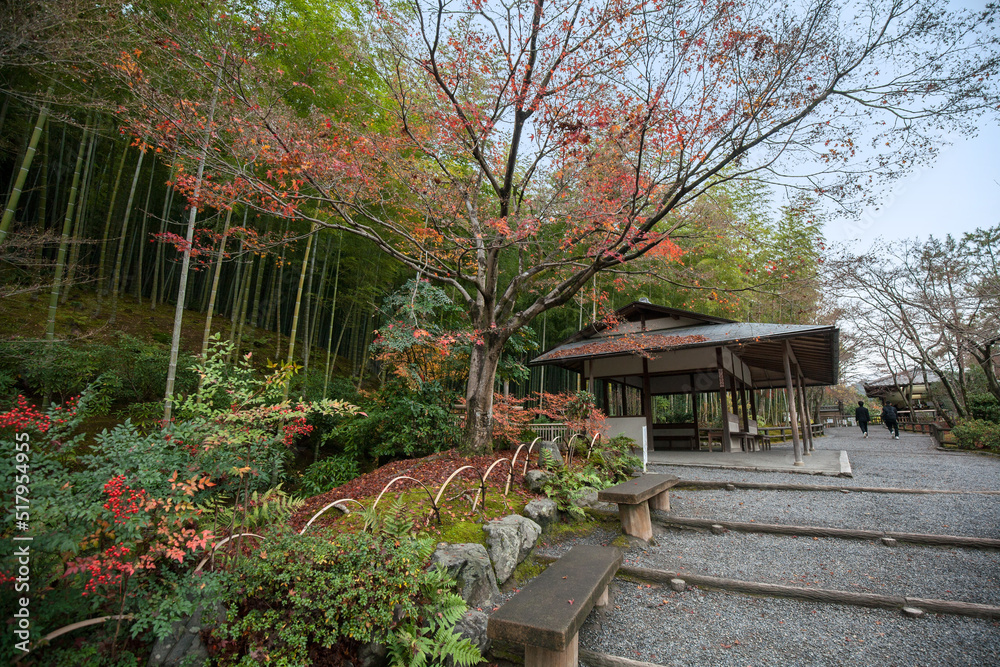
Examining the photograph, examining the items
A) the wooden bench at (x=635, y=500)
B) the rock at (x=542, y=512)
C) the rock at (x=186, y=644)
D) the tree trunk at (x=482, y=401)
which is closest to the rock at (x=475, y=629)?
the rock at (x=186, y=644)

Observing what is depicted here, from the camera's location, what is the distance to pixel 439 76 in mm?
4605

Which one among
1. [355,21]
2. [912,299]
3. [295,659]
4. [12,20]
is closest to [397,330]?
[355,21]

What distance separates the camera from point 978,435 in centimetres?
1009

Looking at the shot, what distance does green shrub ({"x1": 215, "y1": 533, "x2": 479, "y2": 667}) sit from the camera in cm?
184

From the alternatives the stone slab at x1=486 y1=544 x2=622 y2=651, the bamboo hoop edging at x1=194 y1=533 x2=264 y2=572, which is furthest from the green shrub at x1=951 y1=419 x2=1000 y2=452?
the bamboo hoop edging at x1=194 y1=533 x2=264 y2=572

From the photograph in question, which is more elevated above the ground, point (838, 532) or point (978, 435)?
point (978, 435)

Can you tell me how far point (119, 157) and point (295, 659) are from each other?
10.9 metres

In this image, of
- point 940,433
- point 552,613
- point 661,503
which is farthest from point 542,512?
point 940,433

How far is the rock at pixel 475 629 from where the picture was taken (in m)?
2.32

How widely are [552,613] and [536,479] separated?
105 inches

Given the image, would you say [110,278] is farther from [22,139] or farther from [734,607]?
[734,607]

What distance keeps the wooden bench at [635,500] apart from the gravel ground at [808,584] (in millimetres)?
182

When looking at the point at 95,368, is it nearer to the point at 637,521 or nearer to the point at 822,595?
the point at 637,521

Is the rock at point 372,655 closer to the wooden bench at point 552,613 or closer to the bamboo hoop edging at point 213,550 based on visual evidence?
the wooden bench at point 552,613
